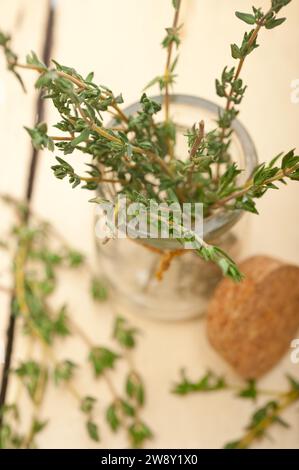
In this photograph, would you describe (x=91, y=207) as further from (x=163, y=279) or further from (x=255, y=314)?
(x=255, y=314)

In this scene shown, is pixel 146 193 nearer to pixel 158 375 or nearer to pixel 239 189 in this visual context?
pixel 239 189

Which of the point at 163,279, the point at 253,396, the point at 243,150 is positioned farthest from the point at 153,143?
the point at 253,396

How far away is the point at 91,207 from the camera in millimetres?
775

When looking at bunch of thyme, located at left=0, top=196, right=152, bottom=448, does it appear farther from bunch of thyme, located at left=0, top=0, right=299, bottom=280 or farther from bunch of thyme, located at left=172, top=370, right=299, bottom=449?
bunch of thyme, located at left=0, top=0, right=299, bottom=280

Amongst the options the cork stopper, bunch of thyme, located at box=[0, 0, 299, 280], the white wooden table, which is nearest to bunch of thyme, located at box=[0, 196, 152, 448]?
the white wooden table

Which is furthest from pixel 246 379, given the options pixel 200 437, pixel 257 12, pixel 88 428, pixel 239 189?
pixel 257 12

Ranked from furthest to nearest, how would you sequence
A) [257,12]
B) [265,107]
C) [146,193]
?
[265,107]
[146,193]
[257,12]

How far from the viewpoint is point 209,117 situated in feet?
1.98

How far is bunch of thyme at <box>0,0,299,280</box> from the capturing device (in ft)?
1.31

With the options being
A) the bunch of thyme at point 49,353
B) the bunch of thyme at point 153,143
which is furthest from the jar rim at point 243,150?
the bunch of thyme at point 49,353

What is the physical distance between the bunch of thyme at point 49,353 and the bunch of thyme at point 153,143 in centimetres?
23

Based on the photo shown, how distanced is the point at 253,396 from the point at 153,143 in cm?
38

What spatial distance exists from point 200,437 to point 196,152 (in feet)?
1.40

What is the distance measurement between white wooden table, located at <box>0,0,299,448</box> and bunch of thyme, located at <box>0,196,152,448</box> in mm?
15
